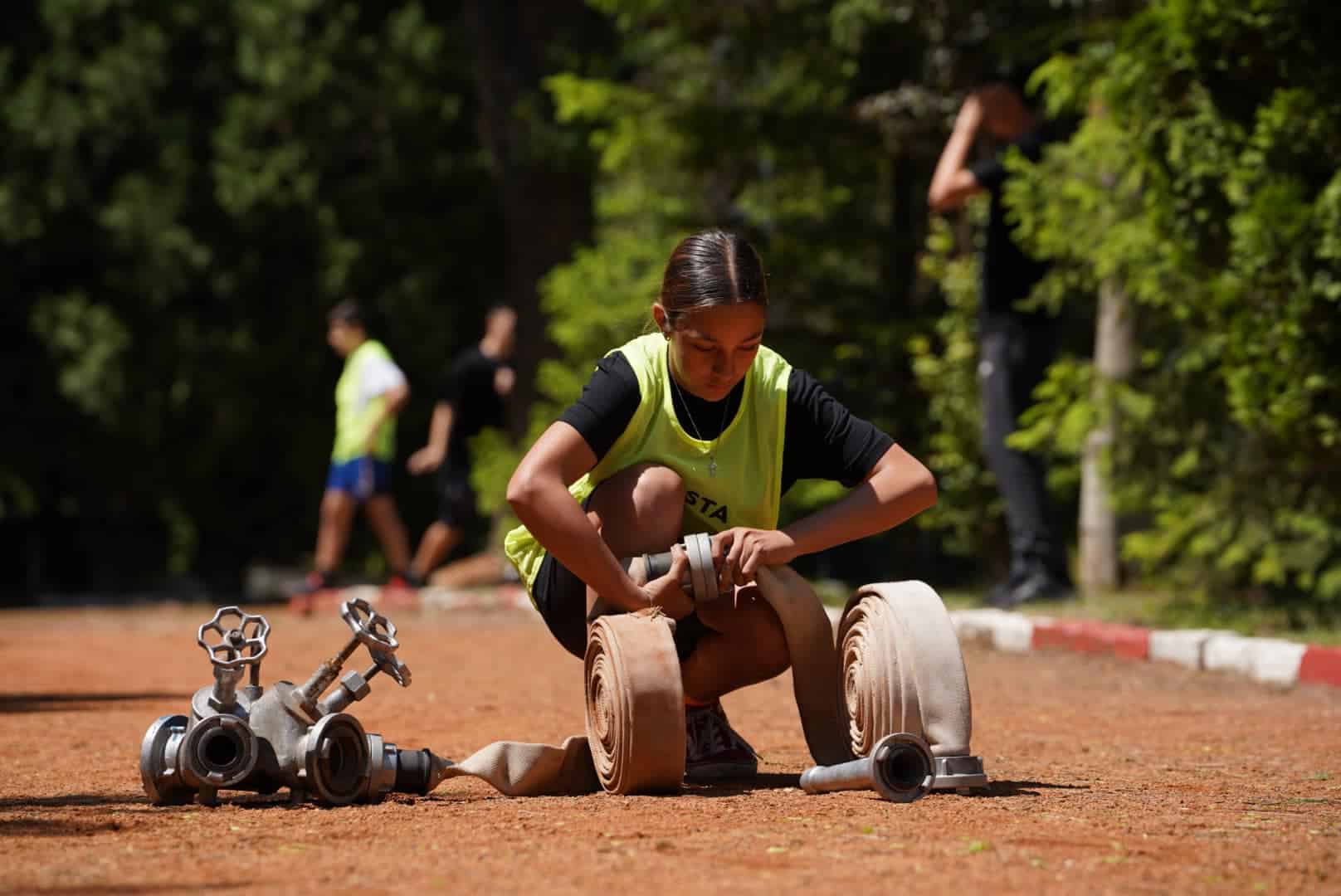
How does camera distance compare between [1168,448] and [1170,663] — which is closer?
[1170,663]

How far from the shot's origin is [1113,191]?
10.4 metres

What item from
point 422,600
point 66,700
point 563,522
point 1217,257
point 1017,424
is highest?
point 1217,257

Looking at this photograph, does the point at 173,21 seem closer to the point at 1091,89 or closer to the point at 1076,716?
the point at 1091,89

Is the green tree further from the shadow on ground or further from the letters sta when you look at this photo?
the letters sta

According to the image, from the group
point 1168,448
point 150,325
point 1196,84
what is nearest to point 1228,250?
point 1196,84

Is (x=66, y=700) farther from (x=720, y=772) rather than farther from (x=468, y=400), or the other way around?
(x=468, y=400)

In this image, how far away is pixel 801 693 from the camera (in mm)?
5355

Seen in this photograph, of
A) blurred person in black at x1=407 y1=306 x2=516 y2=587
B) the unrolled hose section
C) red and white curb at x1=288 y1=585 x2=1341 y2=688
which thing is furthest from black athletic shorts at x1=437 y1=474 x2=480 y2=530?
the unrolled hose section

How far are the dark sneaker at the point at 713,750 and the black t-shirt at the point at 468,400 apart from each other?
10.9 metres

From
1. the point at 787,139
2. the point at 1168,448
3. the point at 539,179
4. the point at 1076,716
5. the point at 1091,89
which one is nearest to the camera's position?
the point at 1076,716

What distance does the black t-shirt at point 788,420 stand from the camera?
5.39 m

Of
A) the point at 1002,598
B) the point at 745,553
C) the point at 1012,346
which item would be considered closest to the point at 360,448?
the point at 1002,598

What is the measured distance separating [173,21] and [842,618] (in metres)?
16.6

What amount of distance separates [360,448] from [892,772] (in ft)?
34.4
